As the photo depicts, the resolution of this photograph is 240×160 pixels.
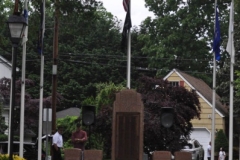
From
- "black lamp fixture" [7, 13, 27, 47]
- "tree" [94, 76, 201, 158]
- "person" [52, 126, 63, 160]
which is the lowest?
"person" [52, 126, 63, 160]

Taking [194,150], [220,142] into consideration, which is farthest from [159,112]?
[220,142]

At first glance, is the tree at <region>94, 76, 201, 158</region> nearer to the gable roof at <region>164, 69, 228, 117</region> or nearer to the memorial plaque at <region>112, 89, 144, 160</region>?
the memorial plaque at <region>112, 89, 144, 160</region>

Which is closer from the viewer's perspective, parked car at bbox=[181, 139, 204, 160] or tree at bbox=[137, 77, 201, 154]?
tree at bbox=[137, 77, 201, 154]

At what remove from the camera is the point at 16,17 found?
1916cm

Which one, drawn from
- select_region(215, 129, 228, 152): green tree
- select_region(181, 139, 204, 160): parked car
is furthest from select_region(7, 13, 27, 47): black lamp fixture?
select_region(215, 129, 228, 152): green tree

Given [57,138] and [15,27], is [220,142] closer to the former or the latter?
[57,138]

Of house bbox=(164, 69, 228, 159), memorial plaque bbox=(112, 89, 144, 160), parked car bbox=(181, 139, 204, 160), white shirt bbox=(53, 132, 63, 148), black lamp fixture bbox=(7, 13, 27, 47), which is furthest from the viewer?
house bbox=(164, 69, 228, 159)

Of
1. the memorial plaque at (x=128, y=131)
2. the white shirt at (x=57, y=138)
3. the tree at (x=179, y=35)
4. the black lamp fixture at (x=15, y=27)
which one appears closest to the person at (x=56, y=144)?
the white shirt at (x=57, y=138)

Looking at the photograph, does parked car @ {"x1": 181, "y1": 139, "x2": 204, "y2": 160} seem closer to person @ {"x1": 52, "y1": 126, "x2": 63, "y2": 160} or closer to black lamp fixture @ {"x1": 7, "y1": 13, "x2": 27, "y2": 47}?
person @ {"x1": 52, "y1": 126, "x2": 63, "y2": 160}

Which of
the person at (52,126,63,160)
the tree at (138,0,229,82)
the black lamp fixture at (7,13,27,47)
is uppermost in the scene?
the tree at (138,0,229,82)

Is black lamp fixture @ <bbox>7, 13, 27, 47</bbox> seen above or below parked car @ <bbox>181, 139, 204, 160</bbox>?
above

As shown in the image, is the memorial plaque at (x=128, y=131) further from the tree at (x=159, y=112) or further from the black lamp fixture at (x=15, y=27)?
the tree at (x=159, y=112)

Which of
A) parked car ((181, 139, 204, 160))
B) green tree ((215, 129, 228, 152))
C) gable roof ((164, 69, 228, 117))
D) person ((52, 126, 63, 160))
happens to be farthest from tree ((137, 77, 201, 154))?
gable roof ((164, 69, 228, 117))

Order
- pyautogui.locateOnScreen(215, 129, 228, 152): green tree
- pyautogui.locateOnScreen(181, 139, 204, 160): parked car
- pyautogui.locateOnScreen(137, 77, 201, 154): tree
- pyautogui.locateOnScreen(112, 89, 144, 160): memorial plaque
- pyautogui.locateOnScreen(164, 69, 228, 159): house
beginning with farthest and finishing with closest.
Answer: pyautogui.locateOnScreen(164, 69, 228, 159): house → pyautogui.locateOnScreen(215, 129, 228, 152): green tree → pyautogui.locateOnScreen(181, 139, 204, 160): parked car → pyautogui.locateOnScreen(137, 77, 201, 154): tree → pyautogui.locateOnScreen(112, 89, 144, 160): memorial plaque
